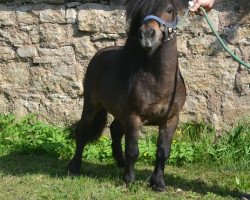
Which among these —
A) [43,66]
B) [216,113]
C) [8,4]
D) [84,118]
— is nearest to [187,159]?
[216,113]

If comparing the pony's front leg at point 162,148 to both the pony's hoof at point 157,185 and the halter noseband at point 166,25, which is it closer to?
the pony's hoof at point 157,185

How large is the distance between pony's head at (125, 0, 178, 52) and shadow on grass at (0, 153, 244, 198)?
165cm

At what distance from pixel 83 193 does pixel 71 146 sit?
187 centimetres

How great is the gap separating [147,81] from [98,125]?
4.47 ft

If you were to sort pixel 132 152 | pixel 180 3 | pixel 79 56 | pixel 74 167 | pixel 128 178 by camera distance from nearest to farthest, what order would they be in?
pixel 180 3
pixel 132 152
pixel 128 178
pixel 74 167
pixel 79 56

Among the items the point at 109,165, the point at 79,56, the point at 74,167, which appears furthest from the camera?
the point at 79,56

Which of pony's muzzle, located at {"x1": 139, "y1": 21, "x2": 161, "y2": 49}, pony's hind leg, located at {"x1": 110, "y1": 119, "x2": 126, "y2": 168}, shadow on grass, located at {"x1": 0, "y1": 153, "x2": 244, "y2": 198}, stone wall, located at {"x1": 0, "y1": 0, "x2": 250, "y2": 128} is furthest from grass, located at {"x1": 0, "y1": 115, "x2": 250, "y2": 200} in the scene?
pony's muzzle, located at {"x1": 139, "y1": 21, "x2": 161, "y2": 49}

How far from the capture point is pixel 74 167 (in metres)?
6.56

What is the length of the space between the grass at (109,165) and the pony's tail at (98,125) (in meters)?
0.38

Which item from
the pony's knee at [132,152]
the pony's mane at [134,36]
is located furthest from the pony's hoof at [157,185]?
the pony's mane at [134,36]

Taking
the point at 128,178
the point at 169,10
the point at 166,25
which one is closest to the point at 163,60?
the point at 166,25

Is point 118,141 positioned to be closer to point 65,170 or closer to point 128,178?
point 65,170

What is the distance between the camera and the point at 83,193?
5559 mm

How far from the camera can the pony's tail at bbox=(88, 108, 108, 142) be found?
6.74 meters
